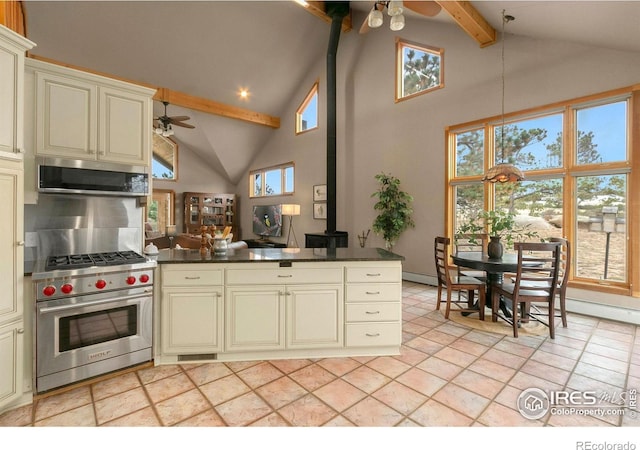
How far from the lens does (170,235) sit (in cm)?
834

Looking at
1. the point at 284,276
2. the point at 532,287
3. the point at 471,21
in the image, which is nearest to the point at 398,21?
the point at 471,21

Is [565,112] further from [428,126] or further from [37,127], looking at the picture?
[37,127]

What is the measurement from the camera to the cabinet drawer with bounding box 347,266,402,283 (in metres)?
2.58

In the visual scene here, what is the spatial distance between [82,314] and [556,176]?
525 cm

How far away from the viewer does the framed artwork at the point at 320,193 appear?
709 cm

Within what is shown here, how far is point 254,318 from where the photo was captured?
8.20 feet

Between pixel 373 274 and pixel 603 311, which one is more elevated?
pixel 373 274

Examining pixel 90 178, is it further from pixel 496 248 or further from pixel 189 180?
pixel 189 180

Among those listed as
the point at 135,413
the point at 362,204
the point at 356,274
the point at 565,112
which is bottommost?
the point at 135,413

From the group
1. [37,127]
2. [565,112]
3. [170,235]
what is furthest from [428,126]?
[170,235]

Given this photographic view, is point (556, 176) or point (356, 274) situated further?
point (556, 176)

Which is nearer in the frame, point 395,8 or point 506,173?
point 395,8

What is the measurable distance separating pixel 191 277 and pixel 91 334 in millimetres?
751

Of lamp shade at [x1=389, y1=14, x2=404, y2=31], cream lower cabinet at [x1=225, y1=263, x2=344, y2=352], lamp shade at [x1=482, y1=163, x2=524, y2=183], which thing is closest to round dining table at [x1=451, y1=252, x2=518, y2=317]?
lamp shade at [x1=482, y1=163, x2=524, y2=183]
